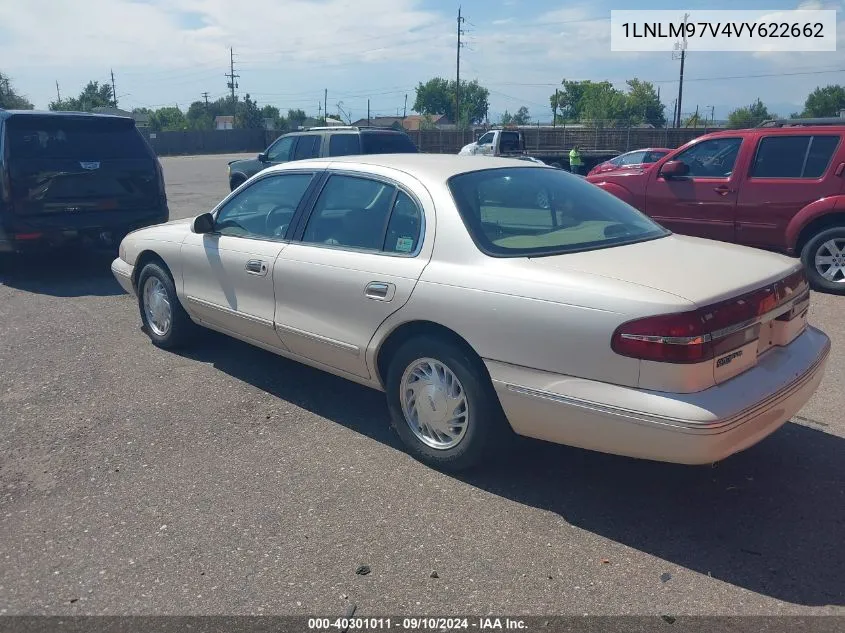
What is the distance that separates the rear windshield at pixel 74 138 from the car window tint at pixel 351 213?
5390 millimetres

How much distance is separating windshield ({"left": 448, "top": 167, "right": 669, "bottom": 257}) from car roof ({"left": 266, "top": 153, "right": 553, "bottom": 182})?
0.07 meters

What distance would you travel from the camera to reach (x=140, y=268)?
247 inches

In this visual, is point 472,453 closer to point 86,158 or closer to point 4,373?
point 4,373

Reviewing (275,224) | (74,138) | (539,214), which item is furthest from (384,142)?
(539,214)

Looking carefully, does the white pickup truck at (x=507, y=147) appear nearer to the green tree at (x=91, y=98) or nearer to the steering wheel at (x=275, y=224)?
the steering wheel at (x=275, y=224)

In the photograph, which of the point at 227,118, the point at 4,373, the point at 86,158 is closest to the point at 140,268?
the point at 4,373

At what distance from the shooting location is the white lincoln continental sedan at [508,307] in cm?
318

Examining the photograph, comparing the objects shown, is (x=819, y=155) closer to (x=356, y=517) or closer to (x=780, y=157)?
(x=780, y=157)

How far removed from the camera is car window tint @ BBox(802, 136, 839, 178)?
26.7 feet

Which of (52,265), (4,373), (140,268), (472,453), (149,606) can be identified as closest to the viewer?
(149,606)

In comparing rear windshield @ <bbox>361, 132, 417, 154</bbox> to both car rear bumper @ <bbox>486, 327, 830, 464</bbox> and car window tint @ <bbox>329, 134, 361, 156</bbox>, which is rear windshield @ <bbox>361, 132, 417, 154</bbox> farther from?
car rear bumper @ <bbox>486, 327, 830, 464</bbox>

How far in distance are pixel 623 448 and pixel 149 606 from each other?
2000 mm

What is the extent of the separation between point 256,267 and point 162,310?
1.53m

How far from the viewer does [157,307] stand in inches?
241
